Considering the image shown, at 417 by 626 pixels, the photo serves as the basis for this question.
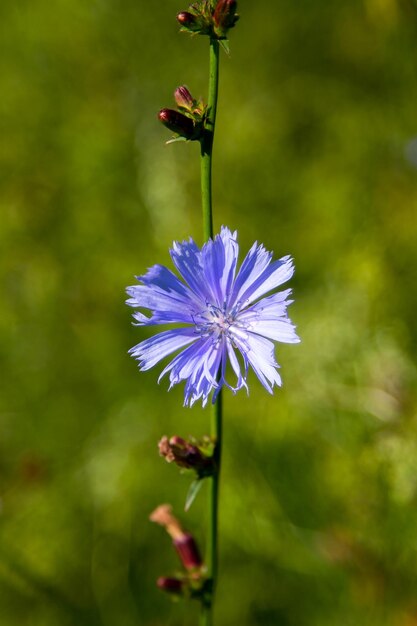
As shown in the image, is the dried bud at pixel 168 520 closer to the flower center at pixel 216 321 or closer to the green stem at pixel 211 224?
the green stem at pixel 211 224

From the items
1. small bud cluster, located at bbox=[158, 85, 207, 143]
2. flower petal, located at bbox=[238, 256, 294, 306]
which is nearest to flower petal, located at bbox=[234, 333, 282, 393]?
flower petal, located at bbox=[238, 256, 294, 306]

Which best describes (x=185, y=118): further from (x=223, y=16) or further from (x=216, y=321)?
(x=216, y=321)

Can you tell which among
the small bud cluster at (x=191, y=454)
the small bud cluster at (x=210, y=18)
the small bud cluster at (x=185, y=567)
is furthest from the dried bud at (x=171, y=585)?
the small bud cluster at (x=210, y=18)

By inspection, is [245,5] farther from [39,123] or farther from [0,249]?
[0,249]

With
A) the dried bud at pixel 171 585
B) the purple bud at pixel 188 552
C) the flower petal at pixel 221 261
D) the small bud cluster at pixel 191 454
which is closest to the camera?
the flower petal at pixel 221 261

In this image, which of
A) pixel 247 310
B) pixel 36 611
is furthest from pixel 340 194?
pixel 36 611

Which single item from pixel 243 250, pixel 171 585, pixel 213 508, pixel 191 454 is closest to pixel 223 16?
pixel 191 454

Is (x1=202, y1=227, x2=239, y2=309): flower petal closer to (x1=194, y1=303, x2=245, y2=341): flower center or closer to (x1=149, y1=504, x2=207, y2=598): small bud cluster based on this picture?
(x1=194, y1=303, x2=245, y2=341): flower center
